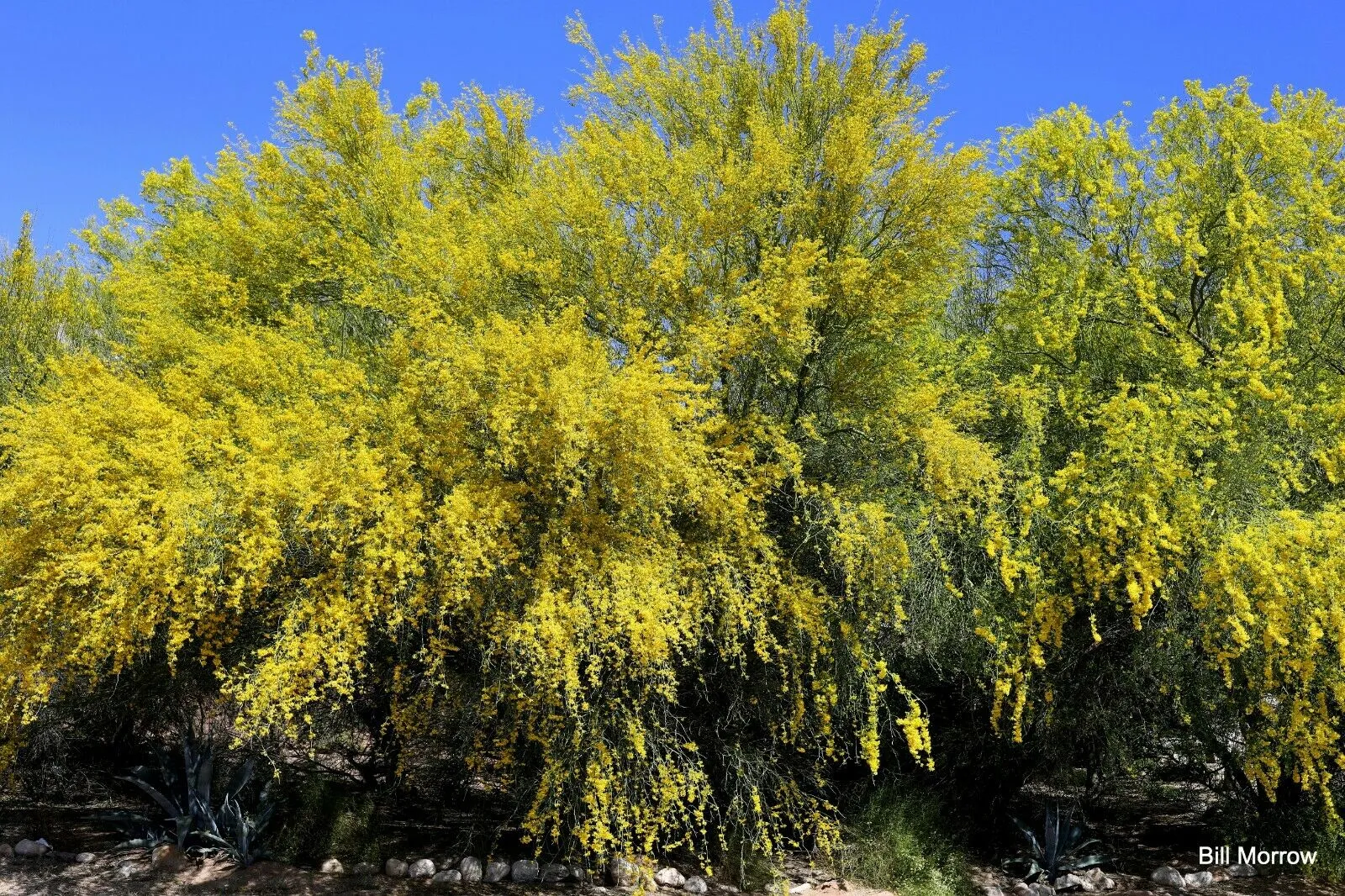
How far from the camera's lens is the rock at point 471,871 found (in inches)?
329

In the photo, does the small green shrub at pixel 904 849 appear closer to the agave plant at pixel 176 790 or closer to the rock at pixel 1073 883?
the rock at pixel 1073 883

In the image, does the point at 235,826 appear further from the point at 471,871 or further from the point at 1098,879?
the point at 1098,879

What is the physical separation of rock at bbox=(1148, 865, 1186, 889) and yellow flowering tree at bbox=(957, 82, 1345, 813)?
3.81ft

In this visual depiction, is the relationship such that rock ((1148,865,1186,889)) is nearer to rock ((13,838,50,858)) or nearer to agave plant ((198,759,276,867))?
agave plant ((198,759,276,867))

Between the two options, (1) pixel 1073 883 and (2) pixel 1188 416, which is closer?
(2) pixel 1188 416

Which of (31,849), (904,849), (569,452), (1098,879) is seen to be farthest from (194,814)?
(1098,879)

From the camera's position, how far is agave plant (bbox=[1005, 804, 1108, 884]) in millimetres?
8641

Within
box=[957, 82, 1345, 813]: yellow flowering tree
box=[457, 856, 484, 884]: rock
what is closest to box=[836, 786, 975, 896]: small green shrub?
box=[957, 82, 1345, 813]: yellow flowering tree

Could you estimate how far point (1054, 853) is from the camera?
868 cm

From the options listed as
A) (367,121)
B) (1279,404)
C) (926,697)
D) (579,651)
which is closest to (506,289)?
(367,121)

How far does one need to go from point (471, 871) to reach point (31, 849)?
4.00 meters

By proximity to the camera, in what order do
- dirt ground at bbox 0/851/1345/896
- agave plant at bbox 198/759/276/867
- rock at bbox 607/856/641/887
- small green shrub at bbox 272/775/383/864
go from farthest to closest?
small green shrub at bbox 272/775/383/864, rock at bbox 607/856/641/887, agave plant at bbox 198/759/276/867, dirt ground at bbox 0/851/1345/896

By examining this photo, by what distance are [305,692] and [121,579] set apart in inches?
58.6

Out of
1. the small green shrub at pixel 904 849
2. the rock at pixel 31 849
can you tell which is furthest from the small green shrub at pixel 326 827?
the small green shrub at pixel 904 849
